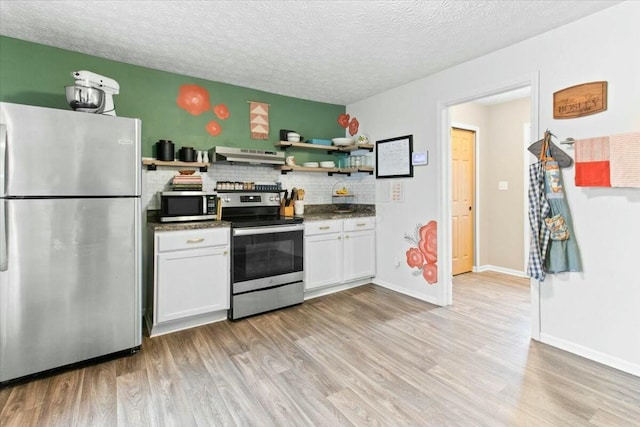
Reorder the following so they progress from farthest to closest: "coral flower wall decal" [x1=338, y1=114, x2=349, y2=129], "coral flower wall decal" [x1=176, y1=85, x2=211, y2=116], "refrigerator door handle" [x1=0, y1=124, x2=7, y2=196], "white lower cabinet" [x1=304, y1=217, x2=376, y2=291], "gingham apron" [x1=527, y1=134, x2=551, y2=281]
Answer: "coral flower wall decal" [x1=338, y1=114, x2=349, y2=129]
"white lower cabinet" [x1=304, y1=217, x2=376, y2=291]
"coral flower wall decal" [x1=176, y1=85, x2=211, y2=116]
"gingham apron" [x1=527, y1=134, x2=551, y2=281]
"refrigerator door handle" [x1=0, y1=124, x2=7, y2=196]

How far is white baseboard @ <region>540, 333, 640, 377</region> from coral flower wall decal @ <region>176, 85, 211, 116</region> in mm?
3815

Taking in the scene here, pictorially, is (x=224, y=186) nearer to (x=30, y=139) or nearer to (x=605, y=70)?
(x=30, y=139)

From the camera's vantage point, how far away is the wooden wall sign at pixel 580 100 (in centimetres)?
217

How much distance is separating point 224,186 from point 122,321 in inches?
62.9

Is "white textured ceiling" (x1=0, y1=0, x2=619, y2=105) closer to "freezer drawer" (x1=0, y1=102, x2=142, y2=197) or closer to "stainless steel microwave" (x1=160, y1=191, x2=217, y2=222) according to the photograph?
"freezer drawer" (x1=0, y1=102, x2=142, y2=197)

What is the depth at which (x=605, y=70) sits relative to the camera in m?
2.16

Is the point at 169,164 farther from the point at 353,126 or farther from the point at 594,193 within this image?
the point at 594,193

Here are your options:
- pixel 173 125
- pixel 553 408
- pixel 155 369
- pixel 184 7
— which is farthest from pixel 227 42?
pixel 553 408

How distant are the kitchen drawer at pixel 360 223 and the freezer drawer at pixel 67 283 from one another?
2.25 metres

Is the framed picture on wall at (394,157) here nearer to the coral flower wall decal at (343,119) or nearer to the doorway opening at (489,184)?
the coral flower wall decal at (343,119)

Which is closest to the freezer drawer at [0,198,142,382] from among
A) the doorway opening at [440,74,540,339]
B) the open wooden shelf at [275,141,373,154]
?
the open wooden shelf at [275,141,373,154]

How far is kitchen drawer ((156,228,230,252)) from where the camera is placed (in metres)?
2.61

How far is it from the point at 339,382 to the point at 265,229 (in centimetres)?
159

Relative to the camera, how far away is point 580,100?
227cm
